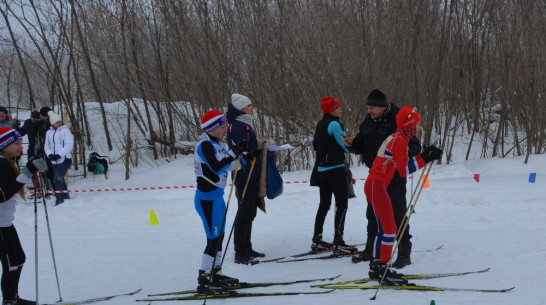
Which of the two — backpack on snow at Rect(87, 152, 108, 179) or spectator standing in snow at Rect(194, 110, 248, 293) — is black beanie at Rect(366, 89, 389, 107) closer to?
spectator standing in snow at Rect(194, 110, 248, 293)

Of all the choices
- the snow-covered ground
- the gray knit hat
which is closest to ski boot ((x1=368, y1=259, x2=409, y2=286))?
the snow-covered ground

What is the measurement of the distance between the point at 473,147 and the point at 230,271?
47.0ft

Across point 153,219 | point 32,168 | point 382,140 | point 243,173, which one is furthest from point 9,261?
point 153,219

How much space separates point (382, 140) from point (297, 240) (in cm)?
230

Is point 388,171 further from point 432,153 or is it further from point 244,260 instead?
point 244,260

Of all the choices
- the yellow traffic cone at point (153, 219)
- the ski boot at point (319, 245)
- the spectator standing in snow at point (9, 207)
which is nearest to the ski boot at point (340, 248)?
the ski boot at point (319, 245)

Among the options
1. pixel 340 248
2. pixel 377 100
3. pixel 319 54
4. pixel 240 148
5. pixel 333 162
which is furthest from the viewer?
pixel 319 54

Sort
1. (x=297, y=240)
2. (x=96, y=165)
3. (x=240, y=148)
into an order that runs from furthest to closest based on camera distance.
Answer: (x=96, y=165) < (x=297, y=240) < (x=240, y=148)

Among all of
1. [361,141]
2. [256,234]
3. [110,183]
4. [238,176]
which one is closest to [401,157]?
[361,141]

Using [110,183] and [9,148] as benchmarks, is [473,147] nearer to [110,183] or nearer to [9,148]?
[110,183]

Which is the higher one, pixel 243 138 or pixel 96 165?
pixel 243 138

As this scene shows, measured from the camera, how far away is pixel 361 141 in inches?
203

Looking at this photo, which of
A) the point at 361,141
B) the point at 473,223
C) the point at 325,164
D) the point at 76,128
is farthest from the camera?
the point at 76,128

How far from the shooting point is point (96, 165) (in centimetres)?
1508
